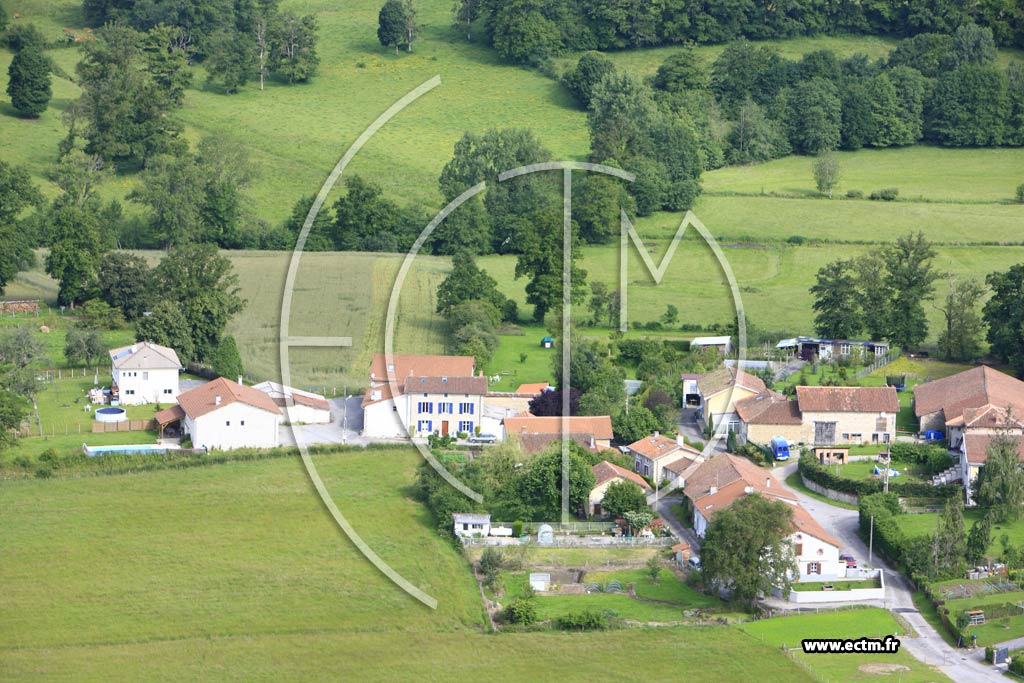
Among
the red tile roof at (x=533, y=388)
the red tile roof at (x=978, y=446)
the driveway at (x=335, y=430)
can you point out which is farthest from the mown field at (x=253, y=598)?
the red tile roof at (x=978, y=446)

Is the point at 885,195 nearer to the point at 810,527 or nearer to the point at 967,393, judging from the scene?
the point at 967,393

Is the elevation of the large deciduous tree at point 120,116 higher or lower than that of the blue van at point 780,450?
higher

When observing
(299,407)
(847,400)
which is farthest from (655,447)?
(299,407)

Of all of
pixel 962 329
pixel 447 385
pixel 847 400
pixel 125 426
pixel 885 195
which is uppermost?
pixel 885 195

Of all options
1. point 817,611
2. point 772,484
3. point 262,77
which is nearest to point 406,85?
point 262,77

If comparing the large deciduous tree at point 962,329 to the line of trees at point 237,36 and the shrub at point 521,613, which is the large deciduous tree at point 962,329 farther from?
the line of trees at point 237,36

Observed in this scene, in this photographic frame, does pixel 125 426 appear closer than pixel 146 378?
Yes

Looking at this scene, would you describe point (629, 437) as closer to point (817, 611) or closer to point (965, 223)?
point (817, 611)
